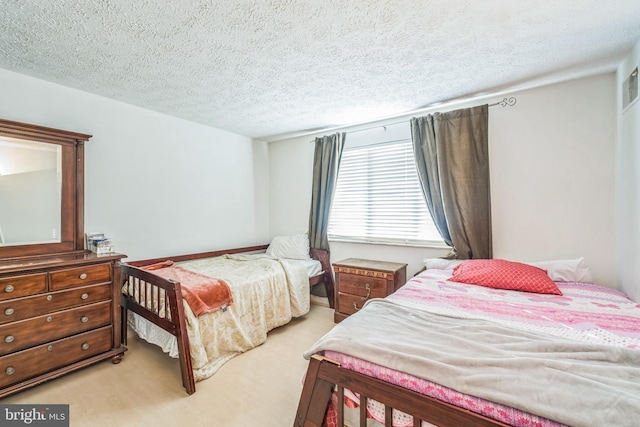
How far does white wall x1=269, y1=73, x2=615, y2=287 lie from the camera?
212 centimetres

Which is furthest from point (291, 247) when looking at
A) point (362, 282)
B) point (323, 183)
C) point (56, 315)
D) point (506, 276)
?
point (506, 276)

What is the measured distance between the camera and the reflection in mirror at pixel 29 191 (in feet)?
6.68

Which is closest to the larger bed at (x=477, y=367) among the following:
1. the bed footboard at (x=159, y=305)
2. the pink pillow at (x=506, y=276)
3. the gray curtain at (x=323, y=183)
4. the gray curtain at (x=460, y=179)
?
the pink pillow at (x=506, y=276)

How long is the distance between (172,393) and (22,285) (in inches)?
47.5

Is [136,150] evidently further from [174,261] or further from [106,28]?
[106,28]

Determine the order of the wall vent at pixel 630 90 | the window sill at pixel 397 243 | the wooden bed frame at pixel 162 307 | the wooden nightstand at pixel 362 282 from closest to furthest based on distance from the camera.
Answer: the wall vent at pixel 630 90, the wooden bed frame at pixel 162 307, the wooden nightstand at pixel 362 282, the window sill at pixel 397 243

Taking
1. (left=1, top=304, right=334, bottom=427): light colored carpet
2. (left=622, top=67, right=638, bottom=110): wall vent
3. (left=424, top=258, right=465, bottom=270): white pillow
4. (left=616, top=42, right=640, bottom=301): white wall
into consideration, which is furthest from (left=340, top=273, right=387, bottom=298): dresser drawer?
(left=622, top=67, right=638, bottom=110): wall vent

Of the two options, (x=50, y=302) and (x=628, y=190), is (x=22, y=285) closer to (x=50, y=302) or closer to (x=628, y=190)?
(x=50, y=302)

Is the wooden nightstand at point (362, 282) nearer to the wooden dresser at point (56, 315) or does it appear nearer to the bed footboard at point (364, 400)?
the bed footboard at point (364, 400)

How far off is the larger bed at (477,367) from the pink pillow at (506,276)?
0.30m

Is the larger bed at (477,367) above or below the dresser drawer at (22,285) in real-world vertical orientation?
below

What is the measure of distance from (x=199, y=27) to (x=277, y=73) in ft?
2.11

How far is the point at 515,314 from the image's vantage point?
57.9 inches

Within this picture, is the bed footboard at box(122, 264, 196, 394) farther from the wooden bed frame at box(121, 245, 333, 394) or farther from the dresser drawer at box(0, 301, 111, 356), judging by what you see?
the dresser drawer at box(0, 301, 111, 356)
